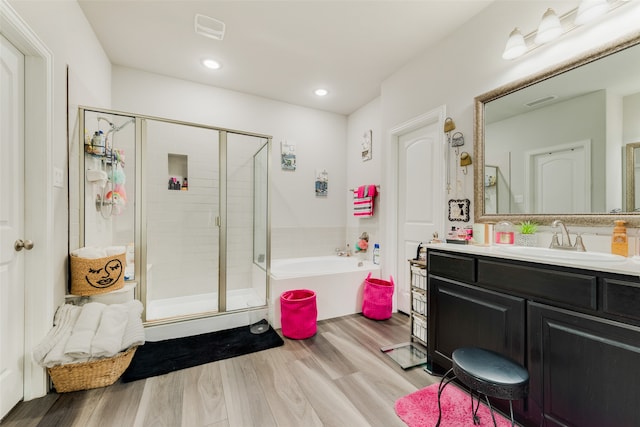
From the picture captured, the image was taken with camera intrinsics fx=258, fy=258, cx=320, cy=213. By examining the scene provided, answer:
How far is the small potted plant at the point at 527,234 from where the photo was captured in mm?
1629

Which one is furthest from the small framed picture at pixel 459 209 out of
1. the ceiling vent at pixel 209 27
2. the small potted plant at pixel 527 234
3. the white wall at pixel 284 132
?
the ceiling vent at pixel 209 27

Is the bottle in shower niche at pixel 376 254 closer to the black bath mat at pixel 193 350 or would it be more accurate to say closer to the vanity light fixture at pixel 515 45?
the black bath mat at pixel 193 350

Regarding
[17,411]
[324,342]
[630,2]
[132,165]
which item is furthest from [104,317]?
[630,2]

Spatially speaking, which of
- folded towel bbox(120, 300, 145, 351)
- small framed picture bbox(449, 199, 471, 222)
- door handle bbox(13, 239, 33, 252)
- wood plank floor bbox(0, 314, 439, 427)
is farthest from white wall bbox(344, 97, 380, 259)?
door handle bbox(13, 239, 33, 252)

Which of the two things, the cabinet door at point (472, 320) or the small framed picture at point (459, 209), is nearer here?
the cabinet door at point (472, 320)

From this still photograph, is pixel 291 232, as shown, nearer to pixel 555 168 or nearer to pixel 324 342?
pixel 324 342

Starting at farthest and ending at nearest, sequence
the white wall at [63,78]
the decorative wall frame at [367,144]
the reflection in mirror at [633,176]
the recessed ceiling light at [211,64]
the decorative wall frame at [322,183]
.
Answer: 1. the decorative wall frame at [322,183]
2. the decorative wall frame at [367,144]
3. the recessed ceiling light at [211,64]
4. the white wall at [63,78]
5. the reflection in mirror at [633,176]

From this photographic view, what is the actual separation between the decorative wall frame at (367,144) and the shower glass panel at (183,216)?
1.90 meters

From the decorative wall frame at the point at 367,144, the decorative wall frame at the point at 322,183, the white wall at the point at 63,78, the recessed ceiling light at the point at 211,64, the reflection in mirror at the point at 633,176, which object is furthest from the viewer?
the decorative wall frame at the point at 322,183

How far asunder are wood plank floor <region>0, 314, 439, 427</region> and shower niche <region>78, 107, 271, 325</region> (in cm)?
76

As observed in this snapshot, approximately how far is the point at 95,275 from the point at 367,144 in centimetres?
310

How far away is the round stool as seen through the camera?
102cm

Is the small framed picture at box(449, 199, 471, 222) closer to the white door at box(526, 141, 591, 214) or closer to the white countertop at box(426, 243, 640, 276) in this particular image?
the white door at box(526, 141, 591, 214)

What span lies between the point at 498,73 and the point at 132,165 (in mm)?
3164
